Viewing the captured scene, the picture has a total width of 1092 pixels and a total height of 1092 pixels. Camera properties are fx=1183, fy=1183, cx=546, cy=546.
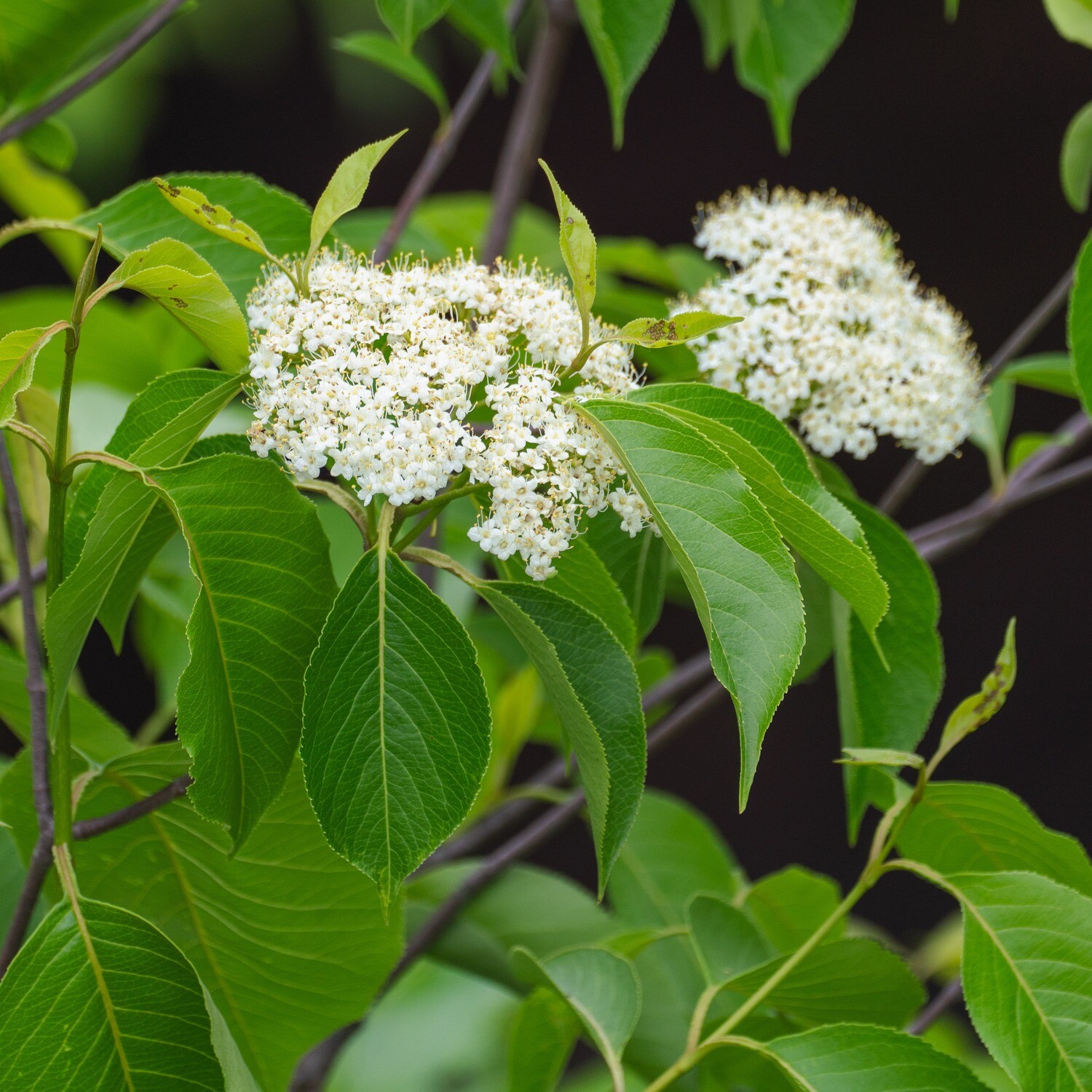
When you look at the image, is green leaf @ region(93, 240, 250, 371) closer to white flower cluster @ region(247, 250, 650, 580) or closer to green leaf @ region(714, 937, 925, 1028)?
white flower cluster @ region(247, 250, 650, 580)

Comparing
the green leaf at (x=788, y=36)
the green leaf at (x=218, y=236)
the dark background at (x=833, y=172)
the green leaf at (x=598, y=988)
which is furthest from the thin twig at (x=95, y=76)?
the dark background at (x=833, y=172)

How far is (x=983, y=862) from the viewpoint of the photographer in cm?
64

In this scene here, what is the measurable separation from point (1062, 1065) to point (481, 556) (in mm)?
564

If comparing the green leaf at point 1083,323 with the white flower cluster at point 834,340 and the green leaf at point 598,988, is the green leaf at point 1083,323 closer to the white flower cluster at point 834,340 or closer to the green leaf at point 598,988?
the white flower cluster at point 834,340

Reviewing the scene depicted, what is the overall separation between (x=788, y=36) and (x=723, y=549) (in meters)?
0.52

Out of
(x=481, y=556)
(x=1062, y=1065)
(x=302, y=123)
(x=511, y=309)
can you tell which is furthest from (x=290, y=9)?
(x=1062, y=1065)

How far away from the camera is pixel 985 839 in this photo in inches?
24.8

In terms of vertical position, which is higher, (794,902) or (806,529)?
(806,529)

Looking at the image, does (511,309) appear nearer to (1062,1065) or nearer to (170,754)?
(170,754)

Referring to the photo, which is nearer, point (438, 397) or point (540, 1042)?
point (438, 397)

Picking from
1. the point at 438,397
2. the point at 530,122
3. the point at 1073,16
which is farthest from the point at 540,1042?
the point at 1073,16

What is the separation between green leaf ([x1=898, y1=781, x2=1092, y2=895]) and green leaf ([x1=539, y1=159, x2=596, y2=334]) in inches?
12.2

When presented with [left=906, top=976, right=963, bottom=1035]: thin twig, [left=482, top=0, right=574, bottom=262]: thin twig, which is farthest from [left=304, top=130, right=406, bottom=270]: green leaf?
[left=906, top=976, right=963, bottom=1035]: thin twig

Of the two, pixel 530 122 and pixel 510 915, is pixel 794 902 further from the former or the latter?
pixel 530 122
